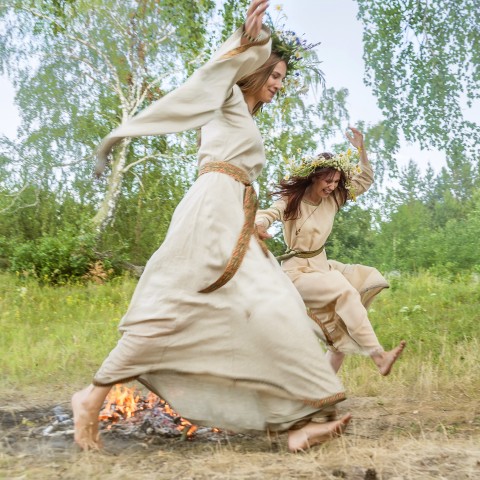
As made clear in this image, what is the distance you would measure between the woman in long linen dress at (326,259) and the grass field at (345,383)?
56 centimetres

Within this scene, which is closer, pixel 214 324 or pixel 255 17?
pixel 214 324

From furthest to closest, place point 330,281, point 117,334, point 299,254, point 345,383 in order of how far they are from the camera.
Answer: point 117,334
point 345,383
point 299,254
point 330,281

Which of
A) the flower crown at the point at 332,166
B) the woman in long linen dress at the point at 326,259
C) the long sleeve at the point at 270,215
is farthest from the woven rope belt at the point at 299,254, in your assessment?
the flower crown at the point at 332,166

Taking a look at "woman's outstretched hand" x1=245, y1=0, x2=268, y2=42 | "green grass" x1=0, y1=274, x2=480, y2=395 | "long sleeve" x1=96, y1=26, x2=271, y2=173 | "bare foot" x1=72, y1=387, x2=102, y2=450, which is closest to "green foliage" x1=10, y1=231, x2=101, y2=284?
"green grass" x1=0, y1=274, x2=480, y2=395

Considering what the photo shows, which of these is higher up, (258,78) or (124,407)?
(258,78)

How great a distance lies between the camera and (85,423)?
145 inches

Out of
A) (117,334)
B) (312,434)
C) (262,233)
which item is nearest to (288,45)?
(262,233)

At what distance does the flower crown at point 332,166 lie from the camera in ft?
16.5

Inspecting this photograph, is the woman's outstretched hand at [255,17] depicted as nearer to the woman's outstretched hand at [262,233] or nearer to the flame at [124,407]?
the woman's outstretched hand at [262,233]

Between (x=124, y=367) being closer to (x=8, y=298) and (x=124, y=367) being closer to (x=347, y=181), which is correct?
(x=347, y=181)

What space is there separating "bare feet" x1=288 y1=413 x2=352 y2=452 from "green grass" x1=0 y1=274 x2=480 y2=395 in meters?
1.86

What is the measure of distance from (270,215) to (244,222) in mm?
815

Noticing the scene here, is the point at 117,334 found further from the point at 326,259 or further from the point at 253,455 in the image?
the point at 253,455

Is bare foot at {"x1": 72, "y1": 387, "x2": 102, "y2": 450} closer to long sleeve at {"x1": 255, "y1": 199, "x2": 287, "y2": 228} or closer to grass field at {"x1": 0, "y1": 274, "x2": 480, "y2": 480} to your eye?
grass field at {"x1": 0, "y1": 274, "x2": 480, "y2": 480}
